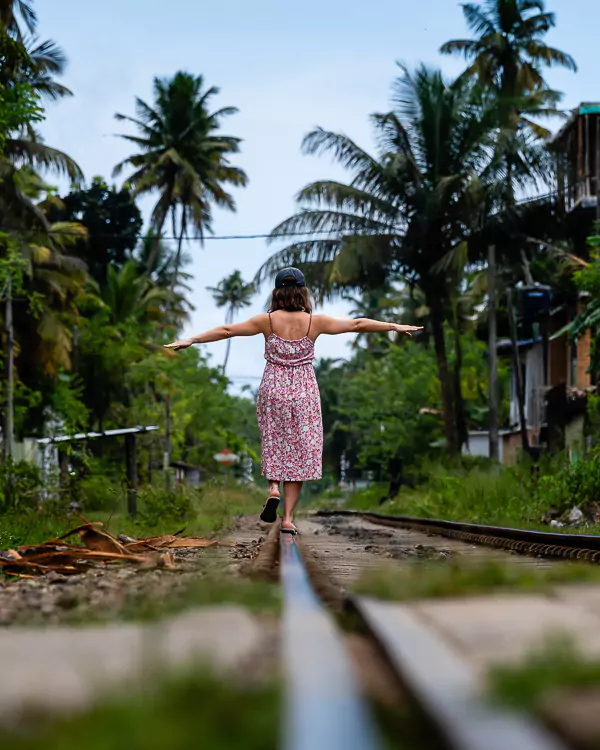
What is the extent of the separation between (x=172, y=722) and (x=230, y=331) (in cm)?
670

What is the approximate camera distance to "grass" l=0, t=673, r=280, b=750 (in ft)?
6.29

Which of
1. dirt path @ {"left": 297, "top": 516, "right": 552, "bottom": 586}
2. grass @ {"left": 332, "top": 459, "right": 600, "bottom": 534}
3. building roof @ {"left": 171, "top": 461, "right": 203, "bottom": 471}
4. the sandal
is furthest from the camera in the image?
building roof @ {"left": 171, "top": 461, "right": 203, "bottom": 471}

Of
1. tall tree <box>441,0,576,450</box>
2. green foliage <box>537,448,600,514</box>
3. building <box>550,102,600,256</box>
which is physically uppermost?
tall tree <box>441,0,576,450</box>

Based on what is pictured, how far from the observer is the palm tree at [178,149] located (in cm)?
5056

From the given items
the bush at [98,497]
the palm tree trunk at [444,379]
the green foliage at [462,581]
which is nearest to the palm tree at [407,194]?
the palm tree trunk at [444,379]

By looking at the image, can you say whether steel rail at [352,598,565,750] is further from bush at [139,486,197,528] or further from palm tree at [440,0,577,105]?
palm tree at [440,0,577,105]

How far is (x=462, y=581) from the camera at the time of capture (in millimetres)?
3945

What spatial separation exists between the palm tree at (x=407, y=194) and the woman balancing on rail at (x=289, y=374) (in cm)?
1953

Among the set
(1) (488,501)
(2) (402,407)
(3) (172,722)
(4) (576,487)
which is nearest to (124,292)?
(2) (402,407)

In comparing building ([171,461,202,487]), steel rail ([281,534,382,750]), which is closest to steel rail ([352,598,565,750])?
steel rail ([281,534,382,750])

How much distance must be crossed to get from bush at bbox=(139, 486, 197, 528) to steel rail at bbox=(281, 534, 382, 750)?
14.1 m

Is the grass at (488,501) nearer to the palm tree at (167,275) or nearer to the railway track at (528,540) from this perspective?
the railway track at (528,540)

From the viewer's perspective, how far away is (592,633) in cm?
289

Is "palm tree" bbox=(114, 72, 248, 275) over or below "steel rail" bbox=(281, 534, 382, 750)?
over
